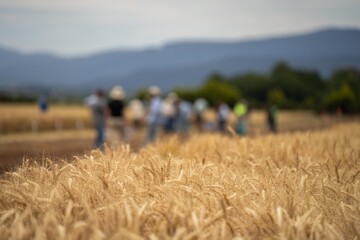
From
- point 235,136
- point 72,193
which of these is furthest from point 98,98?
point 72,193

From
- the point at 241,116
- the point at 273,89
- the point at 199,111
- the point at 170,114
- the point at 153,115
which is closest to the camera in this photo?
the point at 153,115

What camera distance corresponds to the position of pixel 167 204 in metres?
3.88

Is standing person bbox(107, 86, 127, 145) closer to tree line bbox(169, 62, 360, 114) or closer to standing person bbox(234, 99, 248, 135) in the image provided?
standing person bbox(234, 99, 248, 135)

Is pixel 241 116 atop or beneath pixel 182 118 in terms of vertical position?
atop

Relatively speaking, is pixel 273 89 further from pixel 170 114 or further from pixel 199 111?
pixel 170 114

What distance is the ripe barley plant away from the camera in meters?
3.21

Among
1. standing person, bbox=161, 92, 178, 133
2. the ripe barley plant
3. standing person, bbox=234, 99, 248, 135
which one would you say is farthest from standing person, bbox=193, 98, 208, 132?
the ripe barley plant

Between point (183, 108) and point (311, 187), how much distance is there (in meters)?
19.2

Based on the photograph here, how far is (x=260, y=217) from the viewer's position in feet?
12.1

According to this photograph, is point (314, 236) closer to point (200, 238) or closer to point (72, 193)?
point (200, 238)

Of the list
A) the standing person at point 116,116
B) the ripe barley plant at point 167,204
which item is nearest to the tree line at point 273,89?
the standing person at point 116,116

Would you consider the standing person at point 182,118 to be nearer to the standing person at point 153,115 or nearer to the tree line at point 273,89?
the standing person at point 153,115

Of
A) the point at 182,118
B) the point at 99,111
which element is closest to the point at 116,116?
the point at 99,111

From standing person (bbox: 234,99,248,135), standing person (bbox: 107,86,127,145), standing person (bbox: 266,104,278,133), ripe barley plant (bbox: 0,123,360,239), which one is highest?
ripe barley plant (bbox: 0,123,360,239)
